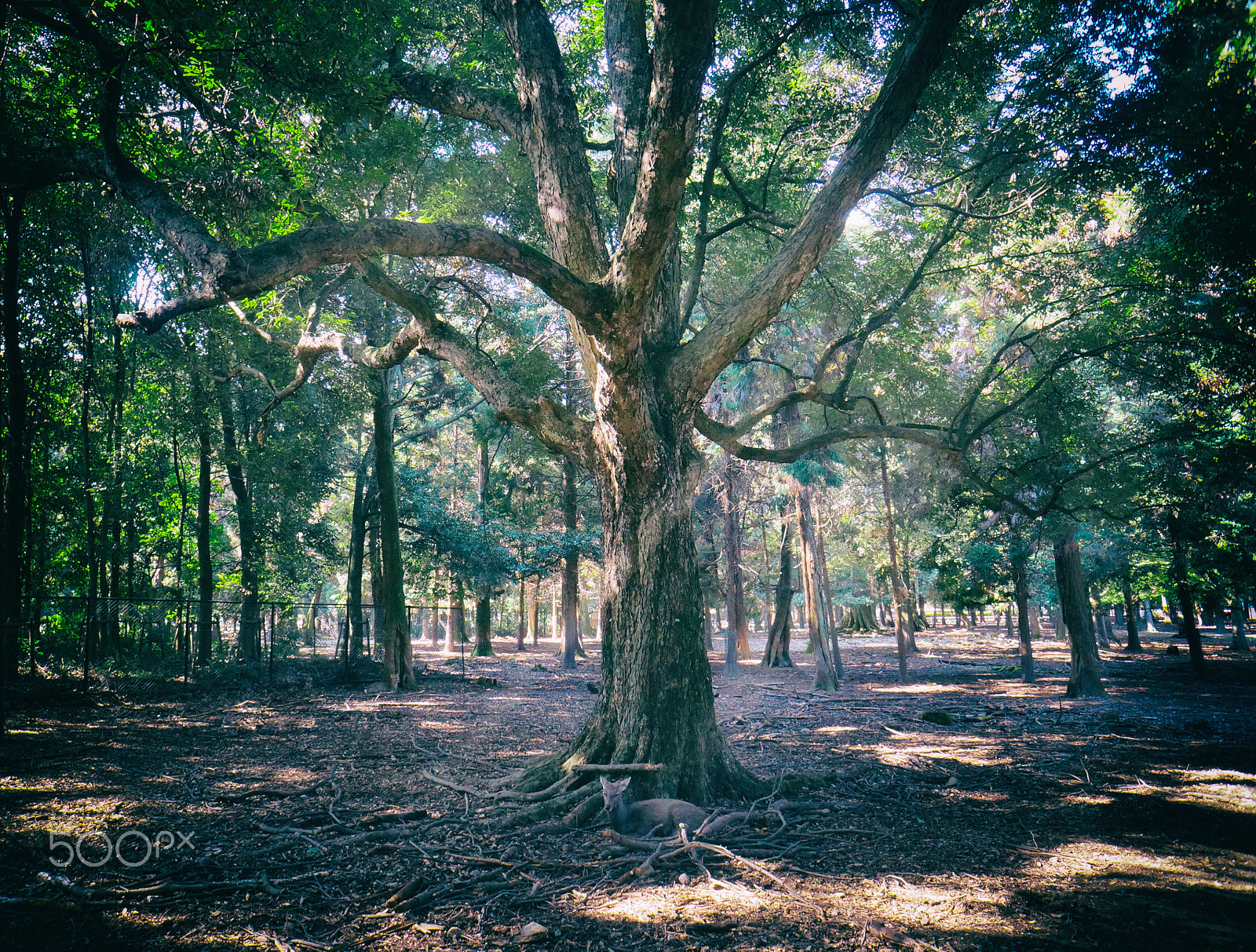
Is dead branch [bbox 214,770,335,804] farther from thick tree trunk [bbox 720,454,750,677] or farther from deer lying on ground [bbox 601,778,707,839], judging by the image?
thick tree trunk [bbox 720,454,750,677]

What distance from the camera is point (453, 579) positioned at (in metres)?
18.7

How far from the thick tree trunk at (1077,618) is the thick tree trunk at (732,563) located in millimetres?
8212

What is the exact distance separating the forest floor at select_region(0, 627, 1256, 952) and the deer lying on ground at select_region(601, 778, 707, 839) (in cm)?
20

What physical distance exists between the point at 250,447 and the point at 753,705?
1329cm

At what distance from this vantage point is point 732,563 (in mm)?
20391

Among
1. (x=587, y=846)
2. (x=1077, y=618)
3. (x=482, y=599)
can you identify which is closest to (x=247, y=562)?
(x=482, y=599)

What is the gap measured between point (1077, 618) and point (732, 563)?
956 cm

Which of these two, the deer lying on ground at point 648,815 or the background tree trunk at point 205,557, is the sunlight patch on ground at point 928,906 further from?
the background tree trunk at point 205,557

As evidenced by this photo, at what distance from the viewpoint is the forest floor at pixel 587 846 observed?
3270 millimetres

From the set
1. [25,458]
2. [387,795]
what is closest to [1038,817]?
[387,795]

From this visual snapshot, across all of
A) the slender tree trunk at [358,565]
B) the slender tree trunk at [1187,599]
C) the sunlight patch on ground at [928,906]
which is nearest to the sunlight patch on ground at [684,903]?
the sunlight patch on ground at [928,906]

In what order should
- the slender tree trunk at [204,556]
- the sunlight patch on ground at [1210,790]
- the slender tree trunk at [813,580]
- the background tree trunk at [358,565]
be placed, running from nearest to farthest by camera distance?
the sunlight patch on ground at [1210,790]
the slender tree trunk at [204,556]
the slender tree trunk at [813,580]
the background tree trunk at [358,565]

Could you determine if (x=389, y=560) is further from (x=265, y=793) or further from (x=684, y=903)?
(x=684, y=903)

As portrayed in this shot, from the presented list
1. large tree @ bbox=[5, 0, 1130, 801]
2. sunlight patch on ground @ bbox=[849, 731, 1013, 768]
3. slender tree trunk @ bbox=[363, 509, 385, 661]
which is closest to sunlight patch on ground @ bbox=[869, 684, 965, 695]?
sunlight patch on ground @ bbox=[849, 731, 1013, 768]
